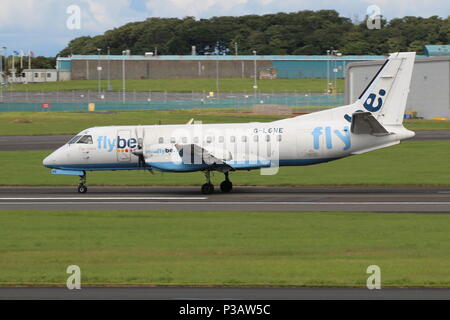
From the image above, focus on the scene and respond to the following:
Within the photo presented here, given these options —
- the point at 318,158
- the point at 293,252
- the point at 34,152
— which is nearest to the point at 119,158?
the point at 318,158

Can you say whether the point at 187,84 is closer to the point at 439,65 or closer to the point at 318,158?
the point at 439,65

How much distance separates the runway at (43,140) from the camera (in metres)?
63.4

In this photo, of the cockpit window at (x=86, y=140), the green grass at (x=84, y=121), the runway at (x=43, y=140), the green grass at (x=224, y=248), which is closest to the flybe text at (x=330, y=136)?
the green grass at (x=224, y=248)

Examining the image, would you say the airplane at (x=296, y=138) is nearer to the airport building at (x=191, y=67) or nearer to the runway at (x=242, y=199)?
the runway at (x=242, y=199)

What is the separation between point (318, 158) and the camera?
37250 millimetres

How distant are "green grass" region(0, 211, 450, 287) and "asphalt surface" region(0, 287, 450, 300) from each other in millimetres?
593

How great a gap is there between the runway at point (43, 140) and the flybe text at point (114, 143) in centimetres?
2397

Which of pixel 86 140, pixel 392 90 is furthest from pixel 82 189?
pixel 392 90

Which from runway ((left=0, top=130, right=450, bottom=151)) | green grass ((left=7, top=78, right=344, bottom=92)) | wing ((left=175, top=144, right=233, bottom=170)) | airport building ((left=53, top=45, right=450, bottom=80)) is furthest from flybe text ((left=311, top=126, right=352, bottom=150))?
airport building ((left=53, top=45, right=450, bottom=80))

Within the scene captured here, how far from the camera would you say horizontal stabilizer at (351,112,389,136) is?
118ft

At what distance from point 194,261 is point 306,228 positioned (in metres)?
6.19

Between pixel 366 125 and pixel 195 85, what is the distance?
145 m

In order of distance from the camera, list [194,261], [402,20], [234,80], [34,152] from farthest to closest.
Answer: [234,80], [402,20], [34,152], [194,261]

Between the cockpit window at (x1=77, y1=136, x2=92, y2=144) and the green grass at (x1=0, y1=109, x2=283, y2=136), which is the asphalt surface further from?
the green grass at (x1=0, y1=109, x2=283, y2=136)
